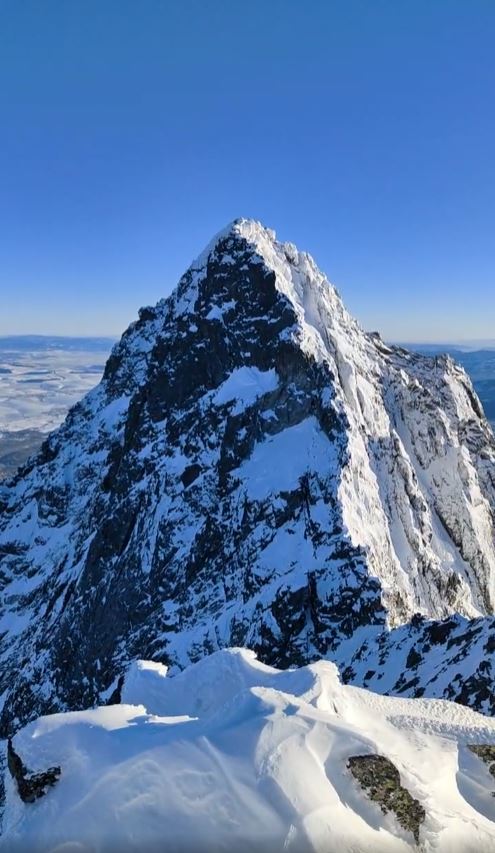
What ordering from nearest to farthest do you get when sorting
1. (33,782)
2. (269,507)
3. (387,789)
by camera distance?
(387,789), (33,782), (269,507)

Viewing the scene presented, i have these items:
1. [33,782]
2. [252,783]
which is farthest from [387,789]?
[33,782]

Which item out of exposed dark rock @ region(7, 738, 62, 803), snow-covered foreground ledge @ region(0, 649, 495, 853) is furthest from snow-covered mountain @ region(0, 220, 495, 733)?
exposed dark rock @ region(7, 738, 62, 803)

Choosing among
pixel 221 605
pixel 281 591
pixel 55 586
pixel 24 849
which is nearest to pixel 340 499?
pixel 281 591

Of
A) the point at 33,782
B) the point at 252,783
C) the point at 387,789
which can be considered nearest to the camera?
the point at 252,783

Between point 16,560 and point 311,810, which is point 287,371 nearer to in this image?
point 311,810

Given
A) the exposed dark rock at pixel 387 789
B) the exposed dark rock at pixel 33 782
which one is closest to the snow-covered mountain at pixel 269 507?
the exposed dark rock at pixel 387 789

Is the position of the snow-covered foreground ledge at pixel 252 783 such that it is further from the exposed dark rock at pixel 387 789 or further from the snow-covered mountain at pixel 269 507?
the snow-covered mountain at pixel 269 507

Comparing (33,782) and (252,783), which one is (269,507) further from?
(252,783)
